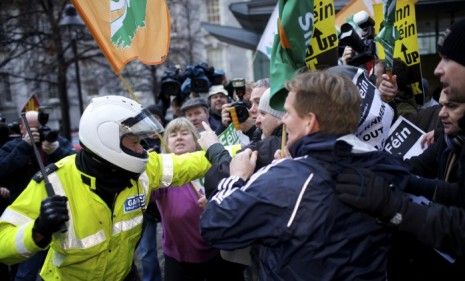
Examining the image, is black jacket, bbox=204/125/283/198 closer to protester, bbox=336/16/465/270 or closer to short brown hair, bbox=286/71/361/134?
short brown hair, bbox=286/71/361/134

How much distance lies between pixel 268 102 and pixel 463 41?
46.1 inches

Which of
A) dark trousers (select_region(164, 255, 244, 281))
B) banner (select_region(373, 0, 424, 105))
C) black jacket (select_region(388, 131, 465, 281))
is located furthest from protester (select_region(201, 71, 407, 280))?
banner (select_region(373, 0, 424, 105))

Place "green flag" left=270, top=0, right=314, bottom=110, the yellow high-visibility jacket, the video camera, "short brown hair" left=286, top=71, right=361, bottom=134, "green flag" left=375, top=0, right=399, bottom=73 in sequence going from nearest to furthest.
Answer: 1. "short brown hair" left=286, top=71, right=361, bottom=134
2. the yellow high-visibility jacket
3. "green flag" left=270, top=0, right=314, bottom=110
4. the video camera
5. "green flag" left=375, top=0, right=399, bottom=73

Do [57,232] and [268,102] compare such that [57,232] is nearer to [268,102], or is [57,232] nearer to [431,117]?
[268,102]

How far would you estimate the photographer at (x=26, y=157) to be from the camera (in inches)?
209

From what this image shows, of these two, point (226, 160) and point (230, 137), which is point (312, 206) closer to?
point (226, 160)

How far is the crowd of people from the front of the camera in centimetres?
198

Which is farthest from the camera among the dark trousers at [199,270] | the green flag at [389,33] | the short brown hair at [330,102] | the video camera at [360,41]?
the green flag at [389,33]

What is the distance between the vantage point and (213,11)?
52281 millimetres

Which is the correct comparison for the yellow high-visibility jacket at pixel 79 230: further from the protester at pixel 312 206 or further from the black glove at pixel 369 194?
the black glove at pixel 369 194

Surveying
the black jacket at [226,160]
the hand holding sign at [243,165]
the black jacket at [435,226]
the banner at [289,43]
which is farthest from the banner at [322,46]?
the hand holding sign at [243,165]

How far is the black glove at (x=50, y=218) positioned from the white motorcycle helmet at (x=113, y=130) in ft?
1.19

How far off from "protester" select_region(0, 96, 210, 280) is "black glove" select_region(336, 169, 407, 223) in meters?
1.32

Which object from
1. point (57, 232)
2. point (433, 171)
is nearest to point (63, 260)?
point (57, 232)
